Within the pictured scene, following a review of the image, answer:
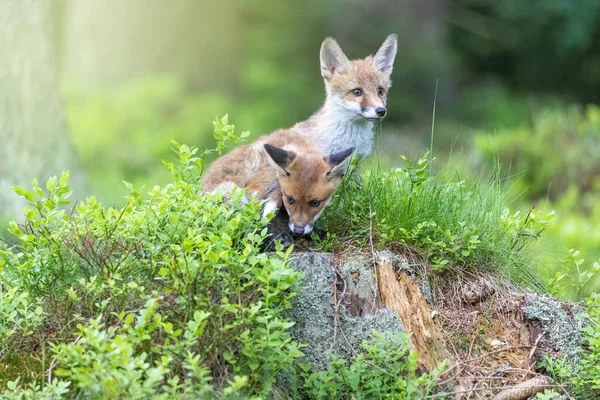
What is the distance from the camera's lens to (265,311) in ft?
16.0

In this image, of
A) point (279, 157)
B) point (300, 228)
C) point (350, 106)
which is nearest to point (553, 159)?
point (350, 106)

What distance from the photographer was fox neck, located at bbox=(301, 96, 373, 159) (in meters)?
7.25

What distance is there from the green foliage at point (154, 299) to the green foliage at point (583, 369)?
1864mm

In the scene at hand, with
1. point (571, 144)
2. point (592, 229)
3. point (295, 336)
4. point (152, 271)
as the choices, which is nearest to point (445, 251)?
point (295, 336)

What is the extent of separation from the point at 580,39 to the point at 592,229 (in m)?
9.78

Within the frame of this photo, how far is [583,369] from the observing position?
215 inches

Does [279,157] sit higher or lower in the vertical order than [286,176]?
higher

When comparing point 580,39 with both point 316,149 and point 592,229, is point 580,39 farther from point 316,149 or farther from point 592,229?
point 316,149

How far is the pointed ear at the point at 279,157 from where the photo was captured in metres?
5.83

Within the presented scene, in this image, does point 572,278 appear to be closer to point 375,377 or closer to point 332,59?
point 375,377

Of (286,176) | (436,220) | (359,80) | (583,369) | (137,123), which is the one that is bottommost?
(583,369)

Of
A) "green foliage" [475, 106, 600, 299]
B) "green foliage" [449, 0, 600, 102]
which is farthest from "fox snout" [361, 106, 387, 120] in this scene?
"green foliage" [449, 0, 600, 102]

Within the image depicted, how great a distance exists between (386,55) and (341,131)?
1065 millimetres

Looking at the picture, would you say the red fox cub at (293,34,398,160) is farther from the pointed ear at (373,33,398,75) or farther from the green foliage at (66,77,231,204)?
the green foliage at (66,77,231,204)
